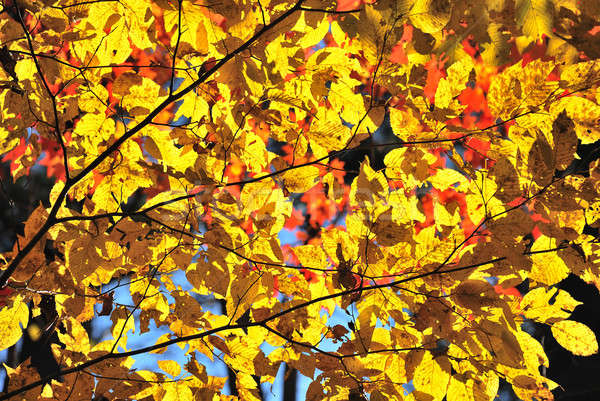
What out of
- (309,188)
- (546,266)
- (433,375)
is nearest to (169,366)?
(309,188)

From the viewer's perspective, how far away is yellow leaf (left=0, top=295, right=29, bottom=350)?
148 cm

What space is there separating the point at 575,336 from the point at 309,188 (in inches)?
41.4

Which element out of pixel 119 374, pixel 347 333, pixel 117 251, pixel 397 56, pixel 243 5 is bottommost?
pixel 119 374

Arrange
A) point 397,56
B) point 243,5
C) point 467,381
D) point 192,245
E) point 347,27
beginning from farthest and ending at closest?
point 397,56 → point 192,245 → point 467,381 → point 243,5 → point 347,27

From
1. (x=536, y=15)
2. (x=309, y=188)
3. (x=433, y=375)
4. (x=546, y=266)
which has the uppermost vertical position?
(x=536, y=15)

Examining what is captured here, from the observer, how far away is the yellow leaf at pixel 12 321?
1.48 m

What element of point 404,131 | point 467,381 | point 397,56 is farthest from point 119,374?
point 397,56

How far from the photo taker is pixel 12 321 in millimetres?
1507

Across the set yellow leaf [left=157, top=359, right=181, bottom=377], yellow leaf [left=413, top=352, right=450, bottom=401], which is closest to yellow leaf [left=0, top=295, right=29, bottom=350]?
yellow leaf [left=157, top=359, right=181, bottom=377]

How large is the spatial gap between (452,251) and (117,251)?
3.92 ft

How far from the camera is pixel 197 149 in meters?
1.61

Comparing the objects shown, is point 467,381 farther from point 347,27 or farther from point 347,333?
point 347,27

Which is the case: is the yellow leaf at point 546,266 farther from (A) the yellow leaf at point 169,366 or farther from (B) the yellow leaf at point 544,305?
(A) the yellow leaf at point 169,366

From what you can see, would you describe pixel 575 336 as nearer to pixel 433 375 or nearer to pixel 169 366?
pixel 433 375
